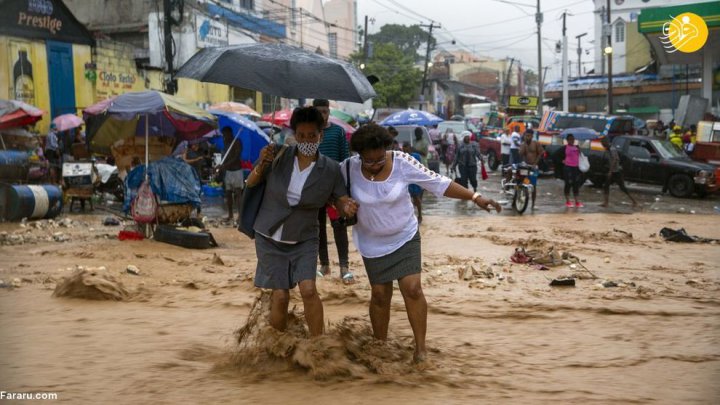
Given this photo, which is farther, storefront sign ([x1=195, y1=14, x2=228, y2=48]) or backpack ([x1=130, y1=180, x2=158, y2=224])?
storefront sign ([x1=195, y1=14, x2=228, y2=48])

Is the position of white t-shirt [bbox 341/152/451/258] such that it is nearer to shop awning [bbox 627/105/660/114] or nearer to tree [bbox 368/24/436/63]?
shop awning [bbox 627/105/660/114]

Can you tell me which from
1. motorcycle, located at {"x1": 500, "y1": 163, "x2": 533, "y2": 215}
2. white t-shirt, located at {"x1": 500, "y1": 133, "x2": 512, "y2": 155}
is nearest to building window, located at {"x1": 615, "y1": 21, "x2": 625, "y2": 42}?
white t-shirt, located at {"x1": 500, "y1": 133, "x2": 512, "y2": 155}

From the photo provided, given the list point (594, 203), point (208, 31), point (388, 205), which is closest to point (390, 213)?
point (388, 205)

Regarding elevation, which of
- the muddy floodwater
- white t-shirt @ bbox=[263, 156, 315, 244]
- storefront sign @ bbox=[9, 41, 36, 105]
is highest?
storefront sign @ bbox=[9, 41, 36, 105]

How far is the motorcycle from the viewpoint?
16.2m

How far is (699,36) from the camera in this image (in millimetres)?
26031

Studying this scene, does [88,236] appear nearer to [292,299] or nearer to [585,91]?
[292,299]

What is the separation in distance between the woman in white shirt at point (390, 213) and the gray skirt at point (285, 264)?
1.26ft

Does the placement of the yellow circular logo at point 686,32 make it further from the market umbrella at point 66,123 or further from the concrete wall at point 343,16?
the concrete wall at point 343,16

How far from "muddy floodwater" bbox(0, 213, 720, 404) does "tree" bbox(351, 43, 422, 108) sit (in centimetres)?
4543

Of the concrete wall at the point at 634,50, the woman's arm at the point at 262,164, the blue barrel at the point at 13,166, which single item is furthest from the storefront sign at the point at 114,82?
the concrete wall at the point at 634,50

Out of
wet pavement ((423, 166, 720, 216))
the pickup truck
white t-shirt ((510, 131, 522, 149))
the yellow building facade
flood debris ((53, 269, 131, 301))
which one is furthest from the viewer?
white t-shirt ((510, 131, 522, 149))

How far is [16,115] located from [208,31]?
1582cm

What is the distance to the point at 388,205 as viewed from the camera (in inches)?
187
